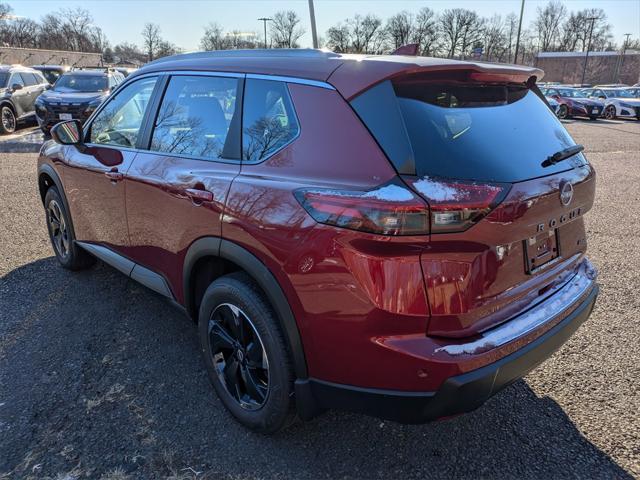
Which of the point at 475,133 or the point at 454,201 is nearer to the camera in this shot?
the point at 454,201

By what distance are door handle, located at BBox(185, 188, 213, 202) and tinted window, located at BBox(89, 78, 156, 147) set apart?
3.07 feet

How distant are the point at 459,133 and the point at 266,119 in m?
0.91

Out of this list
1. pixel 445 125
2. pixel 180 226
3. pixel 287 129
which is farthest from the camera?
pixel 180 226

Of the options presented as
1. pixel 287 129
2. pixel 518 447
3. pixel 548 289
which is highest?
pixel 287 129

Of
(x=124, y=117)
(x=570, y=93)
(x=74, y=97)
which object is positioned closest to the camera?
(x=124, y=117)

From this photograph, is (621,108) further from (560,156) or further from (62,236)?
(62,236)

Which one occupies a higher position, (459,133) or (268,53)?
(268,53)

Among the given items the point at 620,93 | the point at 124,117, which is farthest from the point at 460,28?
the point at 124,117

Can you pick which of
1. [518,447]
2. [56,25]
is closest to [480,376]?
[518,447]

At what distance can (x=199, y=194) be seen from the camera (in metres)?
2.49

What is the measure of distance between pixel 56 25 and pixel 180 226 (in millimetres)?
103186

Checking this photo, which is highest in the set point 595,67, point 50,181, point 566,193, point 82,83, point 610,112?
point 595,67

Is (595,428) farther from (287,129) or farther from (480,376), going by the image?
(287,129)

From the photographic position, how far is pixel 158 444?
2.42m
